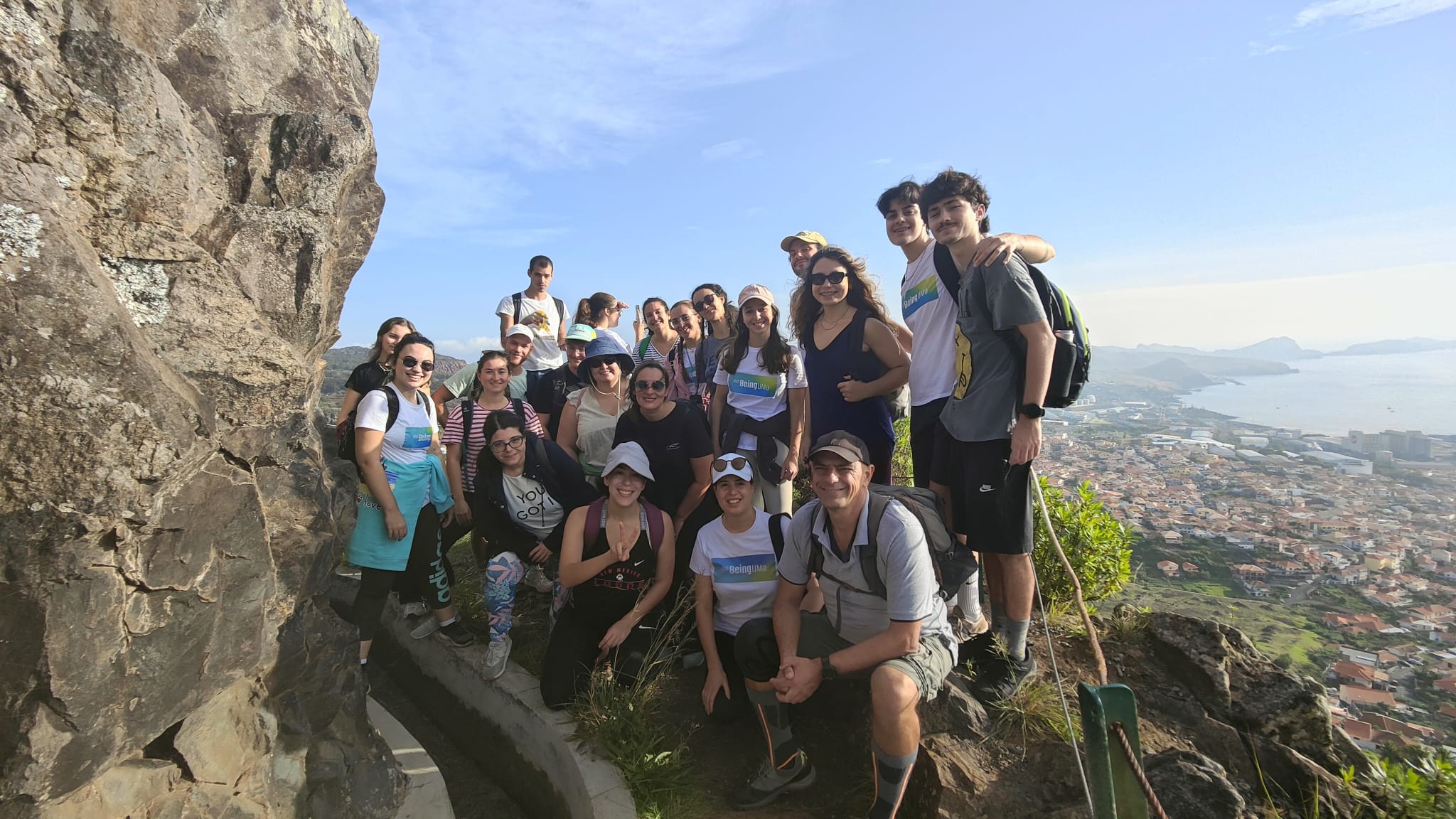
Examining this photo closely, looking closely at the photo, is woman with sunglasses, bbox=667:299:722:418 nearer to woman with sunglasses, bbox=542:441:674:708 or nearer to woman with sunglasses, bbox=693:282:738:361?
woman with sunglasses, bbox=693:282:738:361

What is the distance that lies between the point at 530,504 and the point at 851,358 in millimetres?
2716

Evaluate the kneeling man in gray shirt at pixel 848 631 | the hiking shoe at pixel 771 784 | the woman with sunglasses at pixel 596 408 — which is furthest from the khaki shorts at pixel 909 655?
the woman with sunglasses at pixel 596 408

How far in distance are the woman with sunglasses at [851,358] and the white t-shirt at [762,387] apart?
0.35ft

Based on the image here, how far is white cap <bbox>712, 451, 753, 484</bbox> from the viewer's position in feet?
13.1

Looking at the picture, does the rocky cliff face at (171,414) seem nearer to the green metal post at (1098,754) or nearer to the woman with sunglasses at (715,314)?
the woman with sunglasses at (715,314)

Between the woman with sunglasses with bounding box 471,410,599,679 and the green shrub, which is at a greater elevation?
the woman with sunglasses with bounding box 471,410,599,679

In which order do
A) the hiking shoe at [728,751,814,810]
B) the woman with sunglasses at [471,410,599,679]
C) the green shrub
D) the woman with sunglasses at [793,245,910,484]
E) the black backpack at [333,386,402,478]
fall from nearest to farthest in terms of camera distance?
the hiking shoe at [728,751,814,810], the black backpack at [333,386,402,478], the woman with sunglasses at [793,245,910,484], the woman with sunglasses at [471,410,599,679], the green shrub

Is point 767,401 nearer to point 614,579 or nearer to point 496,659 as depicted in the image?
point 614,579

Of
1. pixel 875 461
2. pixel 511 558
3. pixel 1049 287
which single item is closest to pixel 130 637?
pixel 511 558

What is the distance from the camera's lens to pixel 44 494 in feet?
7.44

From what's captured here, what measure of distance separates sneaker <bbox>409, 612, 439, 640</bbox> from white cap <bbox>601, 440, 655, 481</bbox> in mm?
2447

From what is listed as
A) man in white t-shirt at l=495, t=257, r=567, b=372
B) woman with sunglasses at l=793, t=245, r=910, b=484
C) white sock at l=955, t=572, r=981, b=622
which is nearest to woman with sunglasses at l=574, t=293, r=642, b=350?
man in white t-shirt at l=495, t=257, r=567, b=372

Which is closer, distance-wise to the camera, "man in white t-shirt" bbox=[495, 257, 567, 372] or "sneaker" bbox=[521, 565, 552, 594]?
"sneaker" bbox=[521, 565, 552, 594]

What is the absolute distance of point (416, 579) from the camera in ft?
16.3
